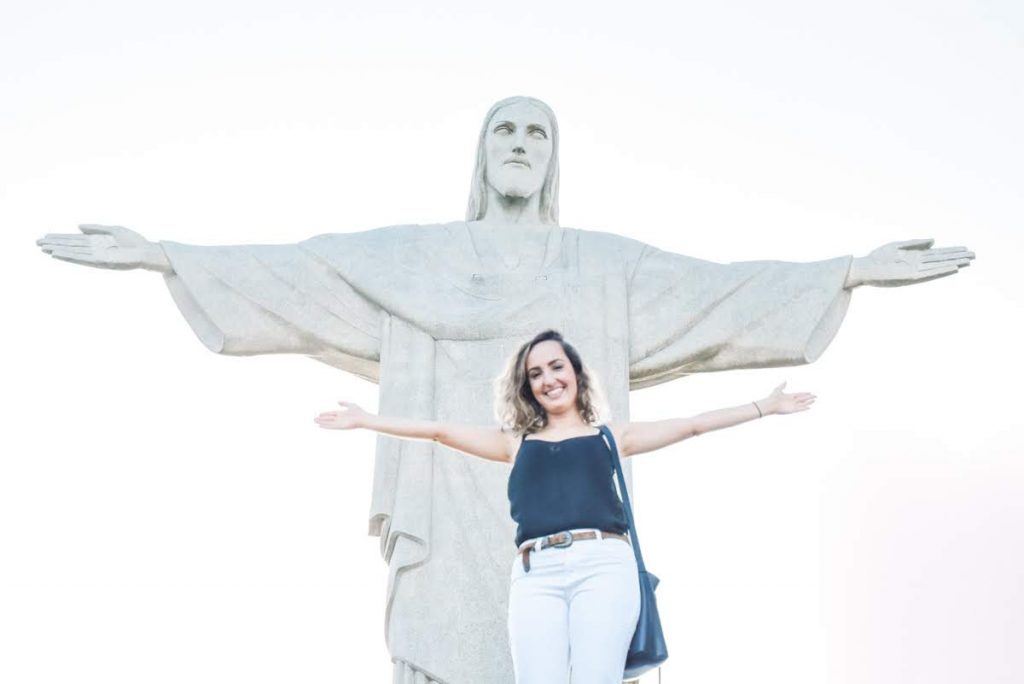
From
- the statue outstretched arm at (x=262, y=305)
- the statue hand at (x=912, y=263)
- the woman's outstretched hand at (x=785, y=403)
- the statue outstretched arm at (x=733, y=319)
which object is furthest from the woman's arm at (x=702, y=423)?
the statue outstretched arm at (x=262, y=305)

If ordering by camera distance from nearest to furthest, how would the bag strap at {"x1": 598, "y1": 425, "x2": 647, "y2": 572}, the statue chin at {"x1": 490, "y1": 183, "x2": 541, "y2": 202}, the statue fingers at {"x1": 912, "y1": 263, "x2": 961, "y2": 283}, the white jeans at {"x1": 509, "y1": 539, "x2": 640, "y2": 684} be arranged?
1. the white jeans at {"x1": 509, "y1": 539, "x2": 640, "y2": 684}
2. the bag strap at {"x1": 598, "y1": 425, "x2": 647, "y2": 572}
3. the statue fingers at {"x1": 912, "y1": 263, "x2": 961, "y2": 283}
4. the statue chin at {"x1": 490, "y1": 183, "x2": 541, "y2": 202}

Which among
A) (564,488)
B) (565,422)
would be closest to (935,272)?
(565,422)

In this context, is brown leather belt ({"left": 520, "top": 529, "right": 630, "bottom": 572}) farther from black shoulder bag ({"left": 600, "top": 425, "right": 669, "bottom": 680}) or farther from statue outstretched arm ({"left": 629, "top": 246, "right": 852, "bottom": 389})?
statue outstretched arm ({"left": 629, "top": 246, "right": 852, "bottom": 389})

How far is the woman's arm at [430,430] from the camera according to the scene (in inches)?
322

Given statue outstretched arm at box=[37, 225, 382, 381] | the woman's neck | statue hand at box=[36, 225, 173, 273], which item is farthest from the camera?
statue outstretched arm at box=[37, 225, 382, 381]

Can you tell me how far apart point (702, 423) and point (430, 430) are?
4.38 feet

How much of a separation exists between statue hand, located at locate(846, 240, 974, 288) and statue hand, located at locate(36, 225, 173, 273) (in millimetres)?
4814

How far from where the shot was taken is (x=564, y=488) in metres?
7.98

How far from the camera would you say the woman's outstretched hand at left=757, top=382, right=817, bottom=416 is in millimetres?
8320

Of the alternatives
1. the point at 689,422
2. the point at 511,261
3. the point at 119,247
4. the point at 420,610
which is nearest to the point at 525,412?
the point at 689,422

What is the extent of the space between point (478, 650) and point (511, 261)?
2700 mm

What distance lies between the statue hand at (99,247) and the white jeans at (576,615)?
4.35m

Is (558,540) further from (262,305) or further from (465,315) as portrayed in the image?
(262,305)

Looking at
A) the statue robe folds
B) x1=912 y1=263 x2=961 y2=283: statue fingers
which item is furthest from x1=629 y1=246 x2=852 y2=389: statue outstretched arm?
x1=912 y1=263 x2=961 y2=283: statue fingers
